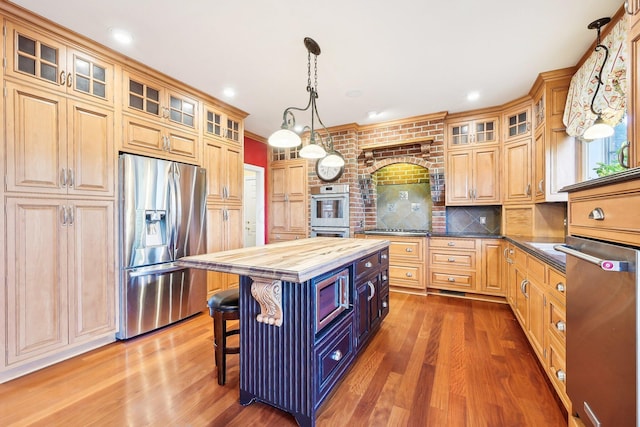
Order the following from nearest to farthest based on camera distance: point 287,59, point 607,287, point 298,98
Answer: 1. point 607,287
2. point 287,59
3. point 298,98

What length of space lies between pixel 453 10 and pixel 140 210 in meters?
2.99

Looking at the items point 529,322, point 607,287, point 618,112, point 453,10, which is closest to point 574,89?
point 618,112

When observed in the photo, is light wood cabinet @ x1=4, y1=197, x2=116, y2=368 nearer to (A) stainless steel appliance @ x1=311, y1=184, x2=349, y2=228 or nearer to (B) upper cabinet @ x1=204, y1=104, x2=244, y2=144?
(B) upper cabinet @ x1=204, y1=104, x2=244, y2=144

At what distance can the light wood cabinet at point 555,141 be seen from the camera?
8.86ft

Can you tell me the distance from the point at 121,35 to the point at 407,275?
3.97 metres

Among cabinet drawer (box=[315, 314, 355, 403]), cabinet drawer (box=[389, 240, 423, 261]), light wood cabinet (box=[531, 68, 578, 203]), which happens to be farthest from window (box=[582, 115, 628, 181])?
cabinet drawer (box=[315, 314, 355, 403])

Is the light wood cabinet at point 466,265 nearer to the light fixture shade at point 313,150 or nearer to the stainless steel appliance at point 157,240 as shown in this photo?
the light fixture shade at point 313,150

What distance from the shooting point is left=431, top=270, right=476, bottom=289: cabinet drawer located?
350 cm

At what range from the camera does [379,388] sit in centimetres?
174

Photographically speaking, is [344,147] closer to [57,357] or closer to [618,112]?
[618,112]

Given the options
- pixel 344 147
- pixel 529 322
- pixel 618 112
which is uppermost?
pixel 344 147

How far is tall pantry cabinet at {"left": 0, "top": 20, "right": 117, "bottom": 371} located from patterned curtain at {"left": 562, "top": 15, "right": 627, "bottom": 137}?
3.92 meters

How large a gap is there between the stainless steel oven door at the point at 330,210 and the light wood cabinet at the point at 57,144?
9.05 ft

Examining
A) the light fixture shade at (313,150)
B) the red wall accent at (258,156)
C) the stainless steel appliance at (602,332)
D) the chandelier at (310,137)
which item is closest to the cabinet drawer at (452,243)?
the chandelier at (310,137)
